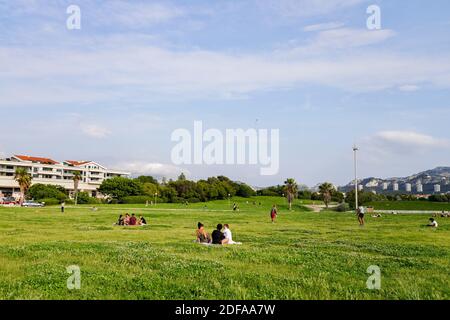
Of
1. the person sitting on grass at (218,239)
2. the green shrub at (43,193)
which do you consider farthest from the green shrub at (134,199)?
the person sitting on grass at (218,239)

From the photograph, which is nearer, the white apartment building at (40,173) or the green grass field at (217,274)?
the green grass field at (217,274)

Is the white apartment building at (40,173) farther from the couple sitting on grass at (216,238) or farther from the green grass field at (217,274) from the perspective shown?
the green grass field at (217,274)

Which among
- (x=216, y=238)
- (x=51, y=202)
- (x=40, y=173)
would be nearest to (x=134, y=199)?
(x=51, y=202)

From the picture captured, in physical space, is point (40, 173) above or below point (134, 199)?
above

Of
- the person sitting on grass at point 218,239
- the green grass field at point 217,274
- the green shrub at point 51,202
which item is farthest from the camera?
the green shrub at point 51,202

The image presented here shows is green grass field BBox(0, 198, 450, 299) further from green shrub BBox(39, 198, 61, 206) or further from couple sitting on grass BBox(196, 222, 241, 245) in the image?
green shrub BBox(39, 198, 61, 206)

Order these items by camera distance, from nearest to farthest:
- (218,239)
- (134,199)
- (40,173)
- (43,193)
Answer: (218,239), (43,193), (134,199), (40,173)

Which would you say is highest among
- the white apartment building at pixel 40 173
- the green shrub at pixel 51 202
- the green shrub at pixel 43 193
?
the white apartment building at pixel 40 173

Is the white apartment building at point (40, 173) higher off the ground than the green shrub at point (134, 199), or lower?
higher

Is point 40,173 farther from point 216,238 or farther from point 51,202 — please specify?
point 216,238
